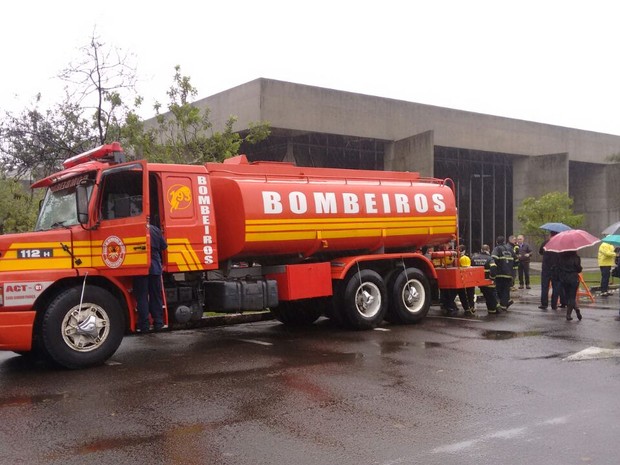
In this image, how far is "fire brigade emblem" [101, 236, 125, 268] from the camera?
837 cm

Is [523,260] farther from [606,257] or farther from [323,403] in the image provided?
[323,403]

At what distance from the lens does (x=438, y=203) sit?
12.4 m

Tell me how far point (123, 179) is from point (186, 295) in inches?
77.7

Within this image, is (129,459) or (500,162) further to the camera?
(500,162)

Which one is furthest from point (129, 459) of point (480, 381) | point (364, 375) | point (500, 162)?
point (500, 162)

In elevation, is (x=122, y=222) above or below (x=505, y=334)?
above

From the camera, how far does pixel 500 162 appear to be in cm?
4131

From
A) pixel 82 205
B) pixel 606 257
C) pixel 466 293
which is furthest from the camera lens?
pixel 606 257

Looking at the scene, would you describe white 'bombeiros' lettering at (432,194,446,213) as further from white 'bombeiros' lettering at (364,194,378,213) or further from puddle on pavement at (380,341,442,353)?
puddle on pavement at (380,341,442,353)

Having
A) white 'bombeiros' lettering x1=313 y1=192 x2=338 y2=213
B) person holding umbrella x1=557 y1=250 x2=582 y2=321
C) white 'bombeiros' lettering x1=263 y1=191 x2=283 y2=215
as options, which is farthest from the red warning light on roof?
person holding umbrella x1=557 y1=250 x2=582 y2=321

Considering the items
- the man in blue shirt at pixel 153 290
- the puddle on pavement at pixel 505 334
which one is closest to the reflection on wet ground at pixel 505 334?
the puddle on pavement at pixel 505 334

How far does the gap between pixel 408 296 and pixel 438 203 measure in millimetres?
1969

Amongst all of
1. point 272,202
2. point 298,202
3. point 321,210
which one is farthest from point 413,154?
point 272,202

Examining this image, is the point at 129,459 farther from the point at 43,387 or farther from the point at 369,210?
the point at 369,210
